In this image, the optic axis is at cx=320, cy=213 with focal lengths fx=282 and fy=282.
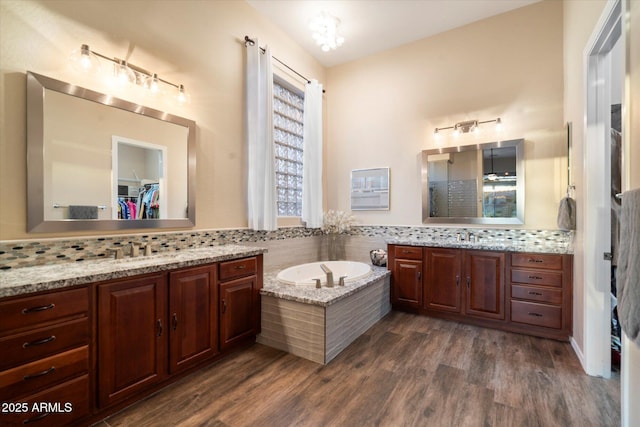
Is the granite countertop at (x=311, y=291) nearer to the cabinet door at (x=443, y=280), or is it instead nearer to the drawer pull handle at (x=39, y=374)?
the cabinet door at (x=443, y=280)

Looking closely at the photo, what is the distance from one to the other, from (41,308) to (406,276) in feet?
10.3

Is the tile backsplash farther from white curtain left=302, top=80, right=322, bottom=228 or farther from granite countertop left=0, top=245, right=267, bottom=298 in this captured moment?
white curtain left=302, top=80, right=322, bottom=228

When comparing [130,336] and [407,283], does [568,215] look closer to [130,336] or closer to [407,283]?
[407,283]

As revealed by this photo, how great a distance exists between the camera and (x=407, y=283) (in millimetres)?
3385

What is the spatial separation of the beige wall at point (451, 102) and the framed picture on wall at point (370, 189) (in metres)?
0.10

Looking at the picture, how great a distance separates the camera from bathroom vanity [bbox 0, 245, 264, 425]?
1.32 m

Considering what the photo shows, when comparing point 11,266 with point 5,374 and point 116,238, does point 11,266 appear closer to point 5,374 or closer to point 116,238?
point 116,238

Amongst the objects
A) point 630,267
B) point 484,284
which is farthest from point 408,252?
point 630,267

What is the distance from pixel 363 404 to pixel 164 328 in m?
1.39

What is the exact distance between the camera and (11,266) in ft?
5.39

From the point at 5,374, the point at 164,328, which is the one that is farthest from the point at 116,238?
the point at 5,374

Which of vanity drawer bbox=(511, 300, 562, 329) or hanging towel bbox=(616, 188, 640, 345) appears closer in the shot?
hanging towel bbox=(616, 188, 640, 345)

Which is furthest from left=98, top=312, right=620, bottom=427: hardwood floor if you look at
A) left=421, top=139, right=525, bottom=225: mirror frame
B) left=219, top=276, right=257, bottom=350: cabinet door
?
left=421, top=139, right=525, bottom=225: mirror frame

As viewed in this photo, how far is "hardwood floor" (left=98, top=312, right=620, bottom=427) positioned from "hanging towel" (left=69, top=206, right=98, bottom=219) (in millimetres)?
1276
